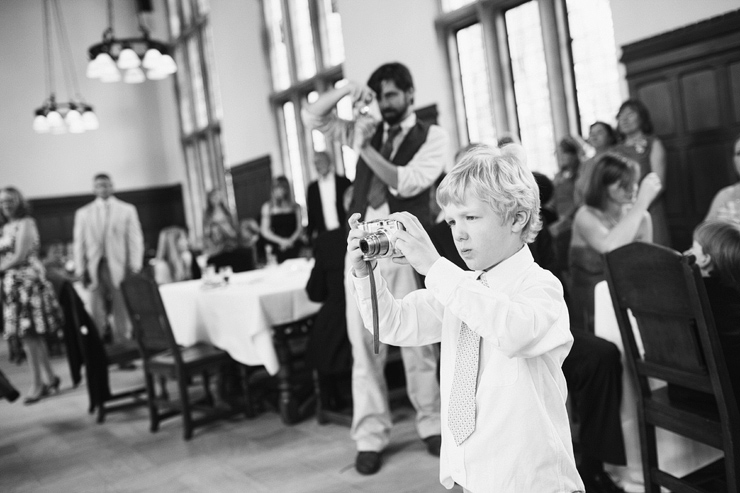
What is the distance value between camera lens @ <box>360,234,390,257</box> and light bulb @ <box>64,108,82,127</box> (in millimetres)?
9483

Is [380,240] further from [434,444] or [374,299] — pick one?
[434,444]

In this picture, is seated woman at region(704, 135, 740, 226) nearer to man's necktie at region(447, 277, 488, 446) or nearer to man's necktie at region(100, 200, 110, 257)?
man's necktie at region(447, 277, 488, 446)

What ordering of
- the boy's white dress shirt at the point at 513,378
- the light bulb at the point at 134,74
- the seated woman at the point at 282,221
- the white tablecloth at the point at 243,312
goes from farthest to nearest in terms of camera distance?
the light bulb at the point at 134,74, the seated woman at the point at 282,221, the white tablecloth at the point at 243,312, the boy's white dress shirt at the point at 513,378

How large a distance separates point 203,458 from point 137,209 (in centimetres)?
1153

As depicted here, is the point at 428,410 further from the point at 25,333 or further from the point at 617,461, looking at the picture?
the point at 25,333

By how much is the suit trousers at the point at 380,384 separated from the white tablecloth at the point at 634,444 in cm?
85

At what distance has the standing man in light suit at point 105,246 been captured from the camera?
21.2ft

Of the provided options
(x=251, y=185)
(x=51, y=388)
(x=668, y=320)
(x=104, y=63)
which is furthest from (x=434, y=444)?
(x=251, y=185)

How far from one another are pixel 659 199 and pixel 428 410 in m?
2.61

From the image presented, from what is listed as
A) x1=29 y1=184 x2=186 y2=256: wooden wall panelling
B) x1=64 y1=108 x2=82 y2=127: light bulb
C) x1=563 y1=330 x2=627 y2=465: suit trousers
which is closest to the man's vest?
x1=563 y1=330 x2=627 y2=465: suit trousers

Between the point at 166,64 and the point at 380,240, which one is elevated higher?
the point at 166,64

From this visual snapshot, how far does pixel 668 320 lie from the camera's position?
2.06 meters

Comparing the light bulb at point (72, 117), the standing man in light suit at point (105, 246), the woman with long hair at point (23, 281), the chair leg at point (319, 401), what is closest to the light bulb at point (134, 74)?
the standing man in light suit at point (105, 246)

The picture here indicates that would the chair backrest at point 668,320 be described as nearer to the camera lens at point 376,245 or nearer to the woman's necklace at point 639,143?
the camera lens at point 376,245
